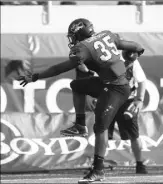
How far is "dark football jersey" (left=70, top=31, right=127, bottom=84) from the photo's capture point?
7680mm

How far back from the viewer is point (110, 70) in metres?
7.93

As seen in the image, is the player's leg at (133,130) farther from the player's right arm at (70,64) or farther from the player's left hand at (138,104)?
the player's right arm at (70,64)

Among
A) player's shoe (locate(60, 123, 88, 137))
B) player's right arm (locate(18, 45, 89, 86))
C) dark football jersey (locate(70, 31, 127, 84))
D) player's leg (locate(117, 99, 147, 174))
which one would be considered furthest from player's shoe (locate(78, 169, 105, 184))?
player's leg (locate(117, 99, 147, 174))

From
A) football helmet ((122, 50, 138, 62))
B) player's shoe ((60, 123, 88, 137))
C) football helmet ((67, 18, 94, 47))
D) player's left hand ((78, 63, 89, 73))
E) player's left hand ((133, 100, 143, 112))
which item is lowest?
player's shoe ((60, 123, 88, 137))

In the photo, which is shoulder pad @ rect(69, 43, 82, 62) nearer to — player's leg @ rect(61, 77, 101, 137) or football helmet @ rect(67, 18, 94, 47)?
football helmet @ rect(67, 18, 94, 47)

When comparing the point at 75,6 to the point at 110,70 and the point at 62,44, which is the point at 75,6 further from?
the point at 110,70

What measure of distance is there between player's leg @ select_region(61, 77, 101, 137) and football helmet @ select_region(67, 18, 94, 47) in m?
0.52

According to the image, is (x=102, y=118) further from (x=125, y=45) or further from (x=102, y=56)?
(x=125, y=45)

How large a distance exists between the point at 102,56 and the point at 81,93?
28.6 inches

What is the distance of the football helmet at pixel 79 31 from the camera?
7992mm

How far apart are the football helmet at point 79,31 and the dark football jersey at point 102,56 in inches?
5.1

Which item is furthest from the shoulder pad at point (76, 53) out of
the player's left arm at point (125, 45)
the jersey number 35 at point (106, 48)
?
the player's left arm at point (125, 45)

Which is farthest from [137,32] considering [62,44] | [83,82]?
[83,82]

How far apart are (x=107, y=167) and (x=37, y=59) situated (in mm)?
2072
